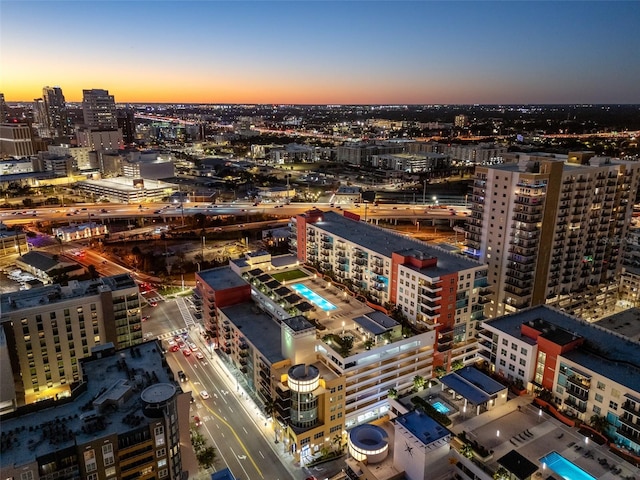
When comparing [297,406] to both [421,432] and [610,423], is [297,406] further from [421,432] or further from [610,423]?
[610,423]

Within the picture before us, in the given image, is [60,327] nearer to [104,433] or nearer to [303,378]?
[104,433]

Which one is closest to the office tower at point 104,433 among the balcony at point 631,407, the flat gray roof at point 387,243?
the balcony at point 631,407

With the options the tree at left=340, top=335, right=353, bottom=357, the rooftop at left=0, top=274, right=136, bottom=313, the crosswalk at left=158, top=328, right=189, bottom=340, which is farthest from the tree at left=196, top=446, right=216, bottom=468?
the crosswalk at left=158, top=328, right=189, bottom=340

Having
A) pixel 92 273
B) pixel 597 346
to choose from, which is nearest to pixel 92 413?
pixel 597 346

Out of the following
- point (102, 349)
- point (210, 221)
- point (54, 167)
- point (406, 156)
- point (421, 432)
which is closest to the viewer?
point (421, 432)

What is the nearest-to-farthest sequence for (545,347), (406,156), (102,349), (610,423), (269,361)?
(610,423)
(545,347)
(102,349)
(269,361)
(406,156)

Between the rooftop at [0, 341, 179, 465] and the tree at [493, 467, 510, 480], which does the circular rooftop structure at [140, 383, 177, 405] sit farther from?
the tree at [493, 467, 510, 480]

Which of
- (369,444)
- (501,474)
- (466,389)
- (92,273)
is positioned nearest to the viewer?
(501,474)

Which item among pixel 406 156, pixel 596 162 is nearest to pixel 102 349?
pixel 596 162
